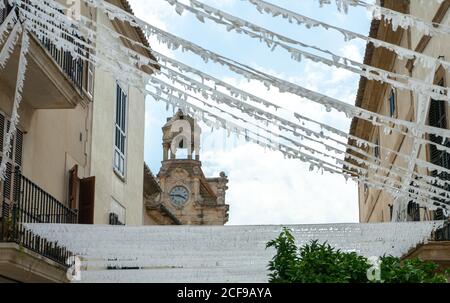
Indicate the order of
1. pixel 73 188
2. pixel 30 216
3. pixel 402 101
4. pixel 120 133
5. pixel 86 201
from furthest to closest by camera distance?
pixel 120 133, pixel 402 101, pixel 86 201, pixel 73 188, pixel 30 216

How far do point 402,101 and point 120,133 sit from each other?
6666 millimetres

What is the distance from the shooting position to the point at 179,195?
2446 inches

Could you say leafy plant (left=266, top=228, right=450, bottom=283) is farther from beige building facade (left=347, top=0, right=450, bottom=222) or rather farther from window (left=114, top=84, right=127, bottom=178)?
window (left=114, top=84, right=127, bottom=178)

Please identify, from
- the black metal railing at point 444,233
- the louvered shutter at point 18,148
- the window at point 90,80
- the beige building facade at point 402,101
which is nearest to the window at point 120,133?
the window at point 90,80

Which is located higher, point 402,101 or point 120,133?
point 402,101

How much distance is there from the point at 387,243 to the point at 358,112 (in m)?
2.60

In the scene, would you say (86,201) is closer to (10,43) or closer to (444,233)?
(10,43)

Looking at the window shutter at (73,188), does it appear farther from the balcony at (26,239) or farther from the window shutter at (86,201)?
the balcony at (26,239)

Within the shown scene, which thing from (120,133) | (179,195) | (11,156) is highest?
(179,195)

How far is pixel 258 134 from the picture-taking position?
999cm

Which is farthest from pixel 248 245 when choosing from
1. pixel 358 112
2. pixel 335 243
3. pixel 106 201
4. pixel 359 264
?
pixel 106 201

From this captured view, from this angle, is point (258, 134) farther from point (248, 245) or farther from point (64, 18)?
point (64, 18)

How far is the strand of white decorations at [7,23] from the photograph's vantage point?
10.9m

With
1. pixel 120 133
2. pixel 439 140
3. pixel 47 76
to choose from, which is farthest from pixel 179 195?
pixel 47 76
